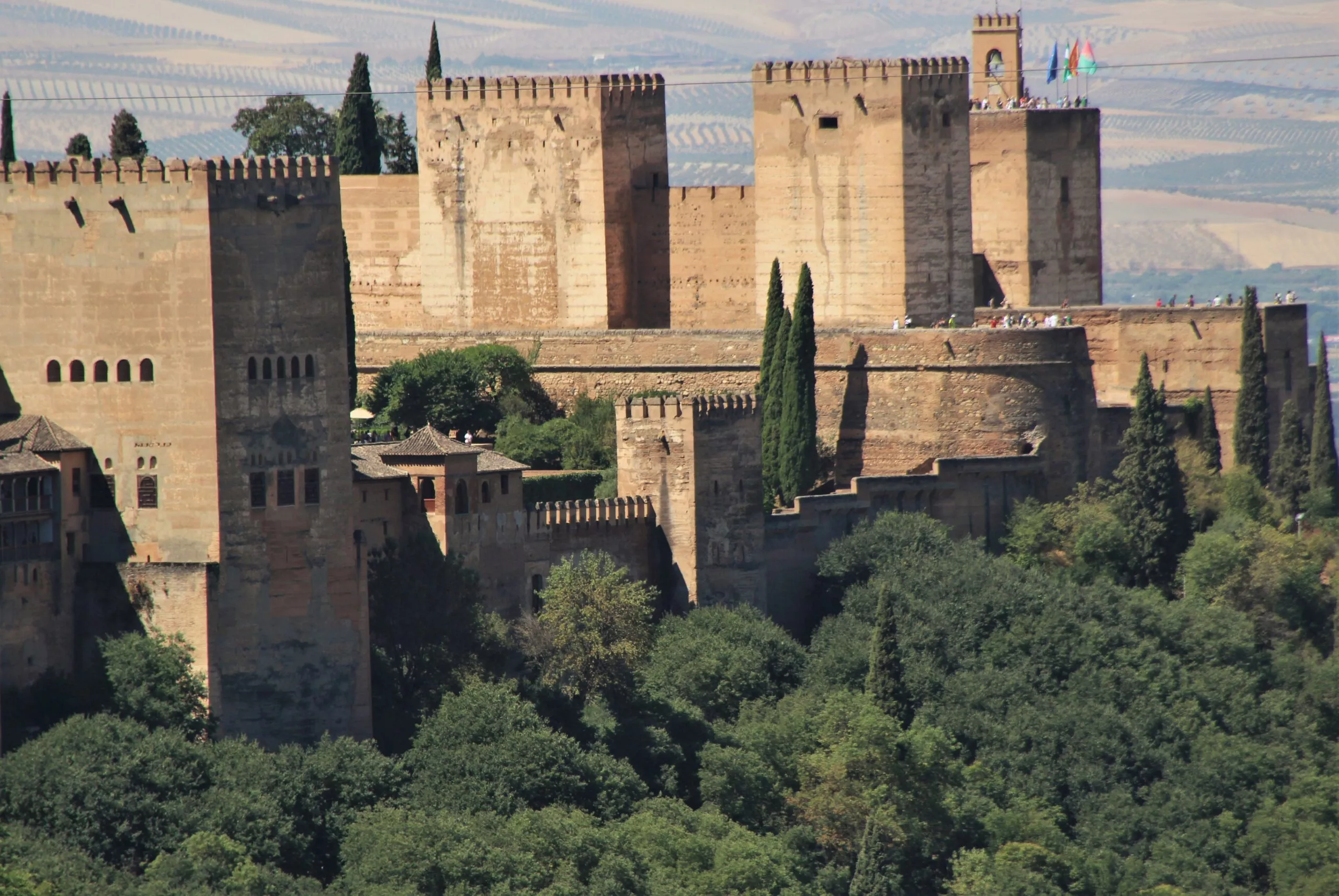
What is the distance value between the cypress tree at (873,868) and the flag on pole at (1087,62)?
32919 millimetres

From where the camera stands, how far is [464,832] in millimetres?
48094

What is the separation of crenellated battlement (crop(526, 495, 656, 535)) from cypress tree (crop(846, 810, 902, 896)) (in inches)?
300

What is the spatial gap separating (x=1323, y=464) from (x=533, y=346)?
1649 cm

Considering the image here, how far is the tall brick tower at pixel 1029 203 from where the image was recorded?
73312 mm

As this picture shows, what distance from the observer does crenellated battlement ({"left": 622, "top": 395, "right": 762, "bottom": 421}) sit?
195 ft

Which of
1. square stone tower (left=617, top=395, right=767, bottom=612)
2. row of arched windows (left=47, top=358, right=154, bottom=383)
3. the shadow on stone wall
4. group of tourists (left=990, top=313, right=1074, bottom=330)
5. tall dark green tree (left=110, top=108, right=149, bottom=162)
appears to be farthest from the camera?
group of tourists (left=990, top=313, right=1074, bottom=330)

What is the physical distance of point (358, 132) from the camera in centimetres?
7400

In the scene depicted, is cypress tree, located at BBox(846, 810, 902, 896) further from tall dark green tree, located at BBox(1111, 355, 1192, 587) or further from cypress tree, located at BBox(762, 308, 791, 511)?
tall dark green tree, located at BBox(1111, 355, 1192, 587)

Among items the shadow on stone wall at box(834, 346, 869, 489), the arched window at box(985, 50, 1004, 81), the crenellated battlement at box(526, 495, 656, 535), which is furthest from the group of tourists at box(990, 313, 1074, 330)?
the arched window at box(985, 50, 1004, 81)

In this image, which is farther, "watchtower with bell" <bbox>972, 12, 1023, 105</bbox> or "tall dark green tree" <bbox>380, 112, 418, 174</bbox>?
"watchtower with bell" <bbox>972, 12, 1023, 105</bbox>

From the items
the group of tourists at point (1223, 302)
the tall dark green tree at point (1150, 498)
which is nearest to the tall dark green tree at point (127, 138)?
the tall dark green tree at point (1150, 498)

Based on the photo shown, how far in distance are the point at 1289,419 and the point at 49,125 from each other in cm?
8431

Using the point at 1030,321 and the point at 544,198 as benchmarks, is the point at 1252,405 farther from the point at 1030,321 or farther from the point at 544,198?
the point at 544,198

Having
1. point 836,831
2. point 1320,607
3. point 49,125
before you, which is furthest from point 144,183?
point 49,125
